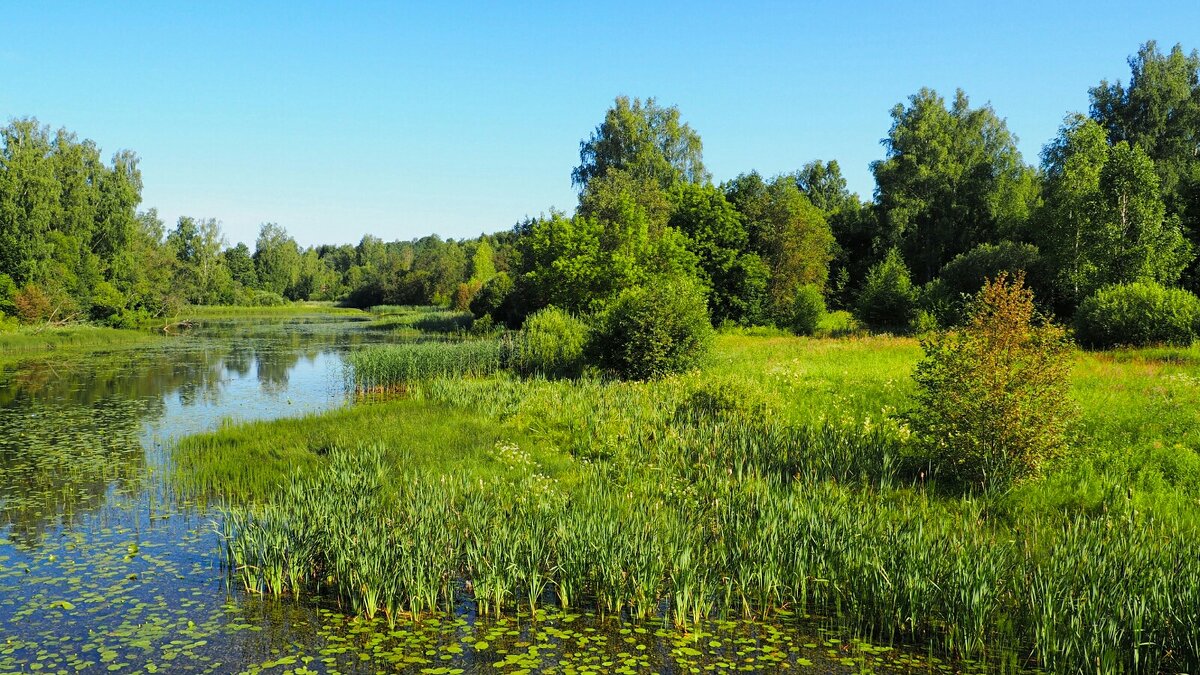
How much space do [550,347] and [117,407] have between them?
44.1ft

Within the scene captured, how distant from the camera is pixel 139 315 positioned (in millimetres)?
59250

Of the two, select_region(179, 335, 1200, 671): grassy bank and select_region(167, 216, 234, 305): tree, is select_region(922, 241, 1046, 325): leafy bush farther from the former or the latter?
select_region(167, 216, 234, 305): tree

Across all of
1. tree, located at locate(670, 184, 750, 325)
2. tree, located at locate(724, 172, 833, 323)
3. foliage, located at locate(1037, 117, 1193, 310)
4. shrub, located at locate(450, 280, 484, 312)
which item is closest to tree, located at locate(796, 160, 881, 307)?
tree, located at locate(724, 172, 833, 323)

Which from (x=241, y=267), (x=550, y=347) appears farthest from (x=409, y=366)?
(x=241, y=267)

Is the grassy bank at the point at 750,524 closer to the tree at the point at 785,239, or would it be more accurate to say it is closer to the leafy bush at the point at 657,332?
the leafy bush at the point at 657,332

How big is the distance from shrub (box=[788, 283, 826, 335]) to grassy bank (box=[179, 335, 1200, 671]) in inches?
918

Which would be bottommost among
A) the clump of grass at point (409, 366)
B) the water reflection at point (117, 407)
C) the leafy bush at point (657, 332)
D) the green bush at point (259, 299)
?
the water reflection at point (117, 407)

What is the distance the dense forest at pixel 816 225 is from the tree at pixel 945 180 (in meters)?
0.14

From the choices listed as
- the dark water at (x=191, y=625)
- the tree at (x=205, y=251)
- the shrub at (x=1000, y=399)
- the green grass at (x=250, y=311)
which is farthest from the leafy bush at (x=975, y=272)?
the tree at (x=205, y=251)

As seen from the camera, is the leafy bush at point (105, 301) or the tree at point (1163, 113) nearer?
the tree at point (1163, 113)

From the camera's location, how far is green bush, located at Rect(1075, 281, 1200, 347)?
24953mm

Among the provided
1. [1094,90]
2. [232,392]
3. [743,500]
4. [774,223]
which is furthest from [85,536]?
[1094,90]

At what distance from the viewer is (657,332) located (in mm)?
23703

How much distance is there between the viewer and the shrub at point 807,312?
40.5 meters
